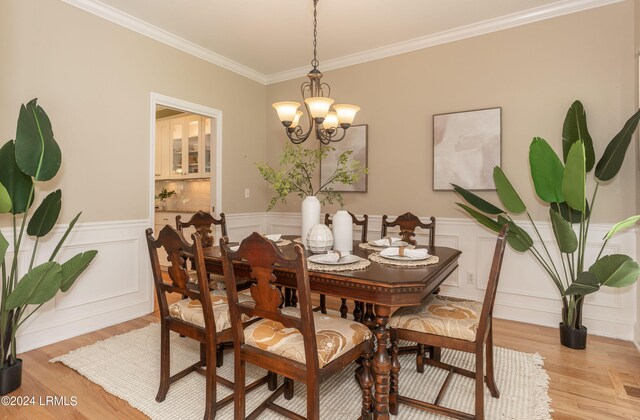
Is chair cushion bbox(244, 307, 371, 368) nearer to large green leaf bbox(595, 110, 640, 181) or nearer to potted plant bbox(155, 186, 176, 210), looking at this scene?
large green leaf bbox(595, 110, 640, 181)

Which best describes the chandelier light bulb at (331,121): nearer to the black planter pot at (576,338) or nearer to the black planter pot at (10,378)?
the black planter pot at (576,338)

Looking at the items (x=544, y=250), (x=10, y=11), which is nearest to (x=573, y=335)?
(x=544, y=250)

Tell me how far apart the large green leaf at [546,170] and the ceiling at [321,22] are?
1.34 m

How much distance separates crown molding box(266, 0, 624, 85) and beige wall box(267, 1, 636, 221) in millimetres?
57

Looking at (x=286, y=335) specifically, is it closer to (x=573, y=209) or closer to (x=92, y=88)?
(x=573, y=209)

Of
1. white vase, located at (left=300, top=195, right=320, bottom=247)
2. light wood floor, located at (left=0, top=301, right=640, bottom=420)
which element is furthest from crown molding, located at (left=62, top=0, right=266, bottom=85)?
light wood floor, located at (left=0, top=301, right=640, bottom=420)

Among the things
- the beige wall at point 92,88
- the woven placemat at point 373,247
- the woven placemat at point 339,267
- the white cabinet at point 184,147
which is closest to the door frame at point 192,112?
the beige wall at point 92,88

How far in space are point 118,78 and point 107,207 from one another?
118 centimetres

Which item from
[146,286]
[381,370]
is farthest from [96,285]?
[381,370]

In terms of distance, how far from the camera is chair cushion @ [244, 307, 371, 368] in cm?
151

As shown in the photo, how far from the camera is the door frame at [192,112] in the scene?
3451mm

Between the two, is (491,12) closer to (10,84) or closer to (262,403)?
(262,403)

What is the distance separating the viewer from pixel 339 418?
183 cm

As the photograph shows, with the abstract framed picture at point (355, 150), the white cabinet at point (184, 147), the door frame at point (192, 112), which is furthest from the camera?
the white cabinet at point (184, 147)
